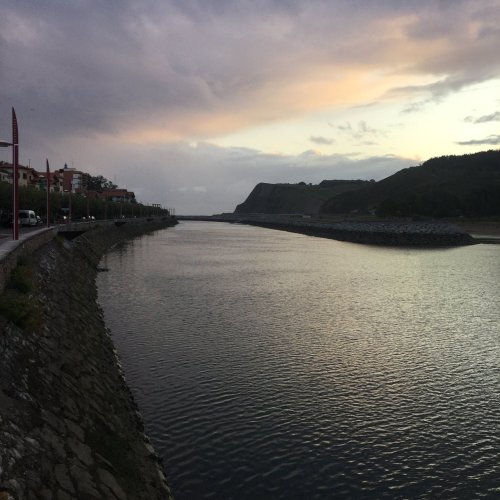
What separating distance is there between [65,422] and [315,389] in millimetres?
10221

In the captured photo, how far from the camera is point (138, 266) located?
58562 millimetres

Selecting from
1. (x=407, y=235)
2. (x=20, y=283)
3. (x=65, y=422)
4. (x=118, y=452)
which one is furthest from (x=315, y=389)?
(x=407, y=235)

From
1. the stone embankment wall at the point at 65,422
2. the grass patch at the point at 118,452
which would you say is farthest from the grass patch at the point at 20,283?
the grass patch at the point at 118,452

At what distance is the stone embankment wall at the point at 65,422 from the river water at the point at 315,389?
1064mm

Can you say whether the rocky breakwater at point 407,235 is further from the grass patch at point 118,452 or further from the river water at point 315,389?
the grass patch at point 118,452

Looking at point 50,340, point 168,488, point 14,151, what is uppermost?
point 14,151

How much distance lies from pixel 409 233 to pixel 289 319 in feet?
323

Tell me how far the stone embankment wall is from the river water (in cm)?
106

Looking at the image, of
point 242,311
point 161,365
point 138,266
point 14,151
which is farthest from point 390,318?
point 138,266

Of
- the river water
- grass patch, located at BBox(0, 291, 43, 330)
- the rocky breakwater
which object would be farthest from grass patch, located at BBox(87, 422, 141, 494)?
the rocky breakwater

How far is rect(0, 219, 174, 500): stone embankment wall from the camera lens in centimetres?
906

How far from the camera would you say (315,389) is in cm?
1892

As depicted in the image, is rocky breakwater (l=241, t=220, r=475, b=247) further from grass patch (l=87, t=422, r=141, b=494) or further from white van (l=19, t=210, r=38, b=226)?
grass patch (l=87, t=422, r=141, b=494)

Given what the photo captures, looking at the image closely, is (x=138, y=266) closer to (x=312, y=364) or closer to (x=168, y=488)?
(x=312, y=364)
